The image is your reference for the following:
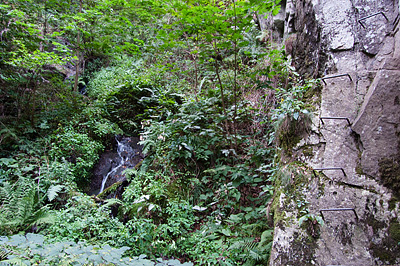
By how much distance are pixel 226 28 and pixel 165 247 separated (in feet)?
13.0

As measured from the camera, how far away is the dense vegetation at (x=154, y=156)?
338cm

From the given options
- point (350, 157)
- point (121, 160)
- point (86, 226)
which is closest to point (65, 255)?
point (86, 226)

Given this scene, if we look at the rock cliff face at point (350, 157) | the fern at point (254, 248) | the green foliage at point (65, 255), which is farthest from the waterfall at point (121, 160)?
Answer: the rock cliff face at point (350, 157)

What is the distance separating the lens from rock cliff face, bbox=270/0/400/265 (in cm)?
224

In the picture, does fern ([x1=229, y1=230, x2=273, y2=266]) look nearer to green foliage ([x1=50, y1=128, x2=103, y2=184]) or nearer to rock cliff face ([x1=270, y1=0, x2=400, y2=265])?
rock cliff face ([x1=270, y1=0, x2=400, y2=265])

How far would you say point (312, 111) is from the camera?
9.82 feet

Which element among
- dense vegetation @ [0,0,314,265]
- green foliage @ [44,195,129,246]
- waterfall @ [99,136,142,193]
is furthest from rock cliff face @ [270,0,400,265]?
waterfall @ [99,136,142,193]

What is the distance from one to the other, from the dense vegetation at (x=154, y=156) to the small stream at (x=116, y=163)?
238 mm

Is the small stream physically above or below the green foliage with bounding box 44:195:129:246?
above

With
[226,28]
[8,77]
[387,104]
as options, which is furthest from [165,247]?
[8,77]

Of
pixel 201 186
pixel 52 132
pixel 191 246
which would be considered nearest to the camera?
pixel 191 246

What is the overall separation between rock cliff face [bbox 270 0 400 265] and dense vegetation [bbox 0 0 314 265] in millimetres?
393

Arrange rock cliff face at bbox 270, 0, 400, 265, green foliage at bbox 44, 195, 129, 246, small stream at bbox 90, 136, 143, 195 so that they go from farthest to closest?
1. small stream at bbox 90, 136, 143, 195
2. green foliage at bbox 44, 195, 129, 246
3. rock cliff face at bbox 270, 0, 400, 265

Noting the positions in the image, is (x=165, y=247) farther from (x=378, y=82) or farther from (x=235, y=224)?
(x=378, y=82)
